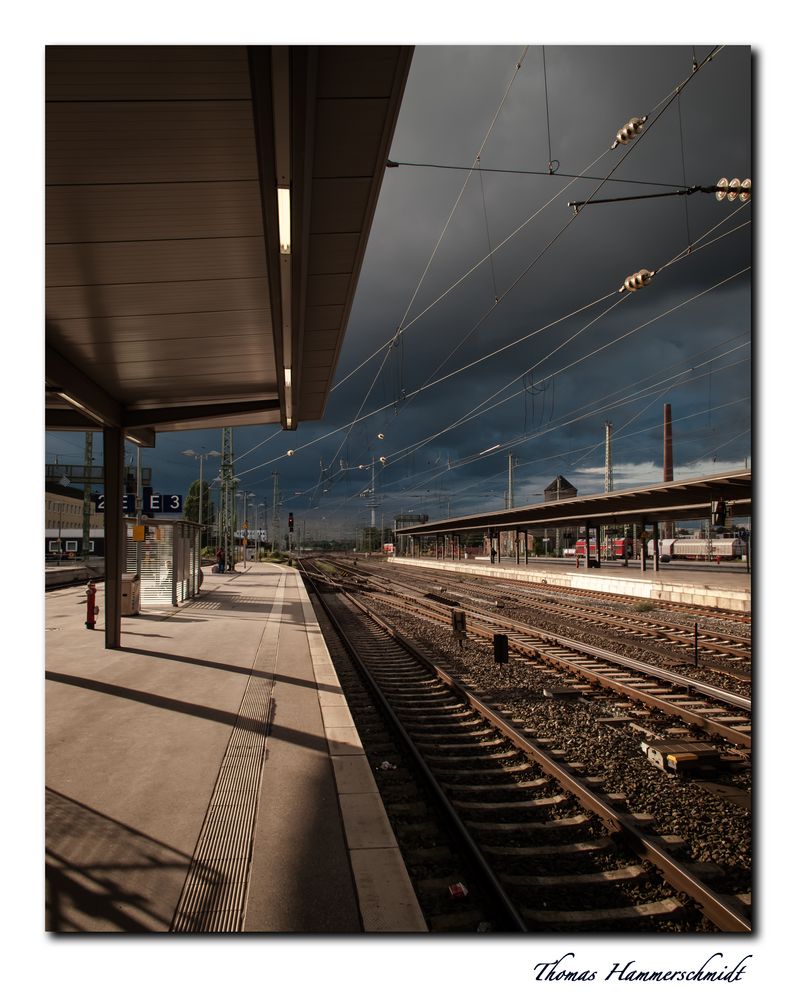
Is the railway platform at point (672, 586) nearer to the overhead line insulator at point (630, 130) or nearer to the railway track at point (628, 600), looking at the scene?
the railway track at point (628, 600)

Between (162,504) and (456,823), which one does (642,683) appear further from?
(162,504)

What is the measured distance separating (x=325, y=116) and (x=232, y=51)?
0.64m

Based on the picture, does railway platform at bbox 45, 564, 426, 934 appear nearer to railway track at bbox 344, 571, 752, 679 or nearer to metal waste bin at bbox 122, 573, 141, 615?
metal waste bin at bbox 122, 573, 141, 615

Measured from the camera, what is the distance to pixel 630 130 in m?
5.46

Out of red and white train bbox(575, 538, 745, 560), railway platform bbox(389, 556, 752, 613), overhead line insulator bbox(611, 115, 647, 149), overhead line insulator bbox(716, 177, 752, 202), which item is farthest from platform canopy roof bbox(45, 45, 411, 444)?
red and white train bbox(575, 538, 745, 560)

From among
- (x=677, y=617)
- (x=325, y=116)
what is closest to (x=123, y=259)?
(x=325, y=116)

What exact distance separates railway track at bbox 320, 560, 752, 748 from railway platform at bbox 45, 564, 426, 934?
3.99 metres

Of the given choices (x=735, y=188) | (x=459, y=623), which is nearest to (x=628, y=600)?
(x=459, y=623)

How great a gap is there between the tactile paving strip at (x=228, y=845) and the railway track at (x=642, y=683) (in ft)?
15.5

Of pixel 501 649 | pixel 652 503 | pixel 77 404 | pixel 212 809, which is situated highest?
pixel 77 404

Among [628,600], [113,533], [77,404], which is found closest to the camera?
[77,404]

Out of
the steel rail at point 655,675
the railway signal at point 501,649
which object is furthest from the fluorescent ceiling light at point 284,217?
the railway signal at point 501,649

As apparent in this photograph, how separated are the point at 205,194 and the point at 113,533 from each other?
7.57 meters

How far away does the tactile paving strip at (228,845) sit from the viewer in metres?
3.18
